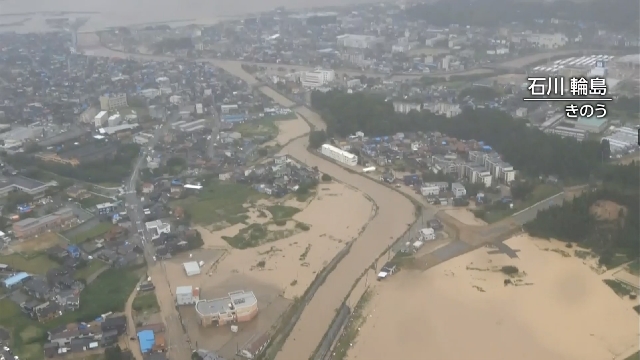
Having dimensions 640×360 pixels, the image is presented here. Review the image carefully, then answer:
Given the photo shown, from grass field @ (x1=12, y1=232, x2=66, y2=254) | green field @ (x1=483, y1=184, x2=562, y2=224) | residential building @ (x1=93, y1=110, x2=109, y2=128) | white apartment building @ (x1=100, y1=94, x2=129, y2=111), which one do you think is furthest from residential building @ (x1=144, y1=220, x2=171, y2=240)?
white apartment building @ (x1=100, y1=94, x2=129, y2=111)

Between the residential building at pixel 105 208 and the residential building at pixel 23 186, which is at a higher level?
the residential building at pixel 23 186

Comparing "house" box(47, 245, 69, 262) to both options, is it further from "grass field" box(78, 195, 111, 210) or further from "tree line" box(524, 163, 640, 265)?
"tree line" box(524, 163, 640, 265)

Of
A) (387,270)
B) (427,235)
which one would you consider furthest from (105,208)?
(427,235)

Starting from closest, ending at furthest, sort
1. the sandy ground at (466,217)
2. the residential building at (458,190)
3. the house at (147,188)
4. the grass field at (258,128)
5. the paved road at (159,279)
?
1. the paved road at (159,279)
2. the sandy ground at (466,217)
3. the residential building at (458,190)
4. the house at (147,188)
5. the grass field at (258,128)

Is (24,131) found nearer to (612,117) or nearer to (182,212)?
(182,212)

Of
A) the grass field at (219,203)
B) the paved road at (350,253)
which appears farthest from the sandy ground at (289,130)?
the grass field at (219,203)

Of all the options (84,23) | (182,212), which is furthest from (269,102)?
(84,23)

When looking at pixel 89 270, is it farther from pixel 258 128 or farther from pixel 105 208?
pixel 258 128

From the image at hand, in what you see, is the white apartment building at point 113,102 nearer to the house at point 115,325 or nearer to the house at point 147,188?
the house at point 147,188
